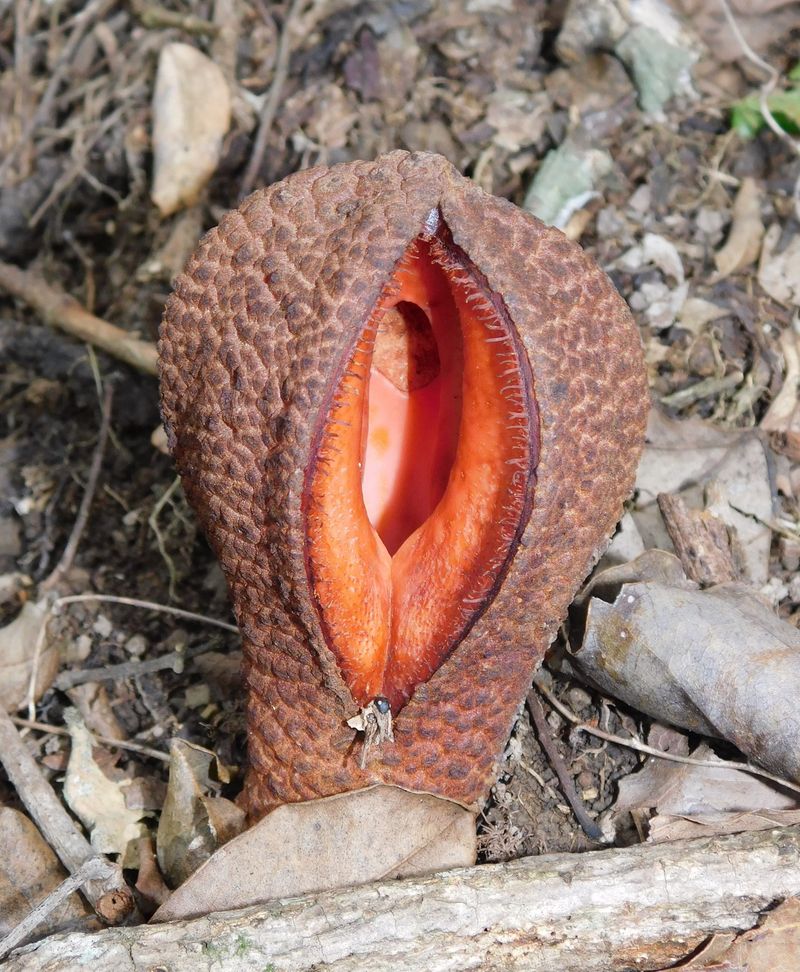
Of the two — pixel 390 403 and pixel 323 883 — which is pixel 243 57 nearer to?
pixel 390 403

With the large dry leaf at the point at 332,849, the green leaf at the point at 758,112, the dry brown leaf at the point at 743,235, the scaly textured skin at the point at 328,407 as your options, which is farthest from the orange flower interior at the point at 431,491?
the green leaf at the point at 758,112

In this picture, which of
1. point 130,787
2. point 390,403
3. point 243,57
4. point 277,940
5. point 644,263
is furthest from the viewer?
point 243,57

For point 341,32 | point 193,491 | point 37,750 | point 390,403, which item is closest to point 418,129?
point 341,32

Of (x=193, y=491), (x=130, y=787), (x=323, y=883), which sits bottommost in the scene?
(x=130, y=787)

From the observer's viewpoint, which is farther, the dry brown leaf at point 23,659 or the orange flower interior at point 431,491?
the dry brown leaf at point 23,659

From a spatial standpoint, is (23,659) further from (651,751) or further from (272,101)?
(272,101)

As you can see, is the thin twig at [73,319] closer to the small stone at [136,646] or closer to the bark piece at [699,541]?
the small stone at [136,646]

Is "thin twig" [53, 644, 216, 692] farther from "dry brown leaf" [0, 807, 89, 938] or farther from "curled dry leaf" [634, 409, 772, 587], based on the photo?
"curled dry leaf" [634, 409, 772, 587]
